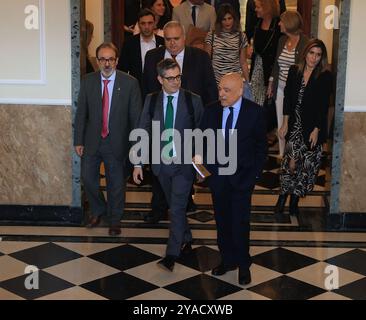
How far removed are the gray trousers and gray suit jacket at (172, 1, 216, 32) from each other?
3.34m

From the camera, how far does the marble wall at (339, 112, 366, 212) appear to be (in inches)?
292

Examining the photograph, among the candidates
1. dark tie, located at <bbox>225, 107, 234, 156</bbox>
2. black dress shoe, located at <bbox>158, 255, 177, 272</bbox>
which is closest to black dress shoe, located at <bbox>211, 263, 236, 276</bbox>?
black dress shoe, located at <bbox>158, 255, 177, 272</bbox>

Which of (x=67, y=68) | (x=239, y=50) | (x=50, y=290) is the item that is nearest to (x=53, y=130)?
(x=67, y=68)

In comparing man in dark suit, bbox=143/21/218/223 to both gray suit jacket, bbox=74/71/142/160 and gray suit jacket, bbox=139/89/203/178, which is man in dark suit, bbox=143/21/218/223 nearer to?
gray suit jacket, bbox=74/71/142/160

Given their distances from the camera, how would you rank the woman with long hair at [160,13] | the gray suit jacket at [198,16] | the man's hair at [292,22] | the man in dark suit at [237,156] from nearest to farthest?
the man in dark suit at [237,156] → the man's hair at [292,22] → the gray suit jacket at [198,16] → the woman with long hair at [160,13]

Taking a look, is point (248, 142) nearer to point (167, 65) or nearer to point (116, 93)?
point (167, 65)

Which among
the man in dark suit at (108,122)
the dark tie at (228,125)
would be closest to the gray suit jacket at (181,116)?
the dark tie at (228,125)

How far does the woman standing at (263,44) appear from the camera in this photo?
9859 millimetres

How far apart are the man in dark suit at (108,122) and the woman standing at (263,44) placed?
3071mm

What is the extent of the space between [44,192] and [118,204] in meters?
0.79

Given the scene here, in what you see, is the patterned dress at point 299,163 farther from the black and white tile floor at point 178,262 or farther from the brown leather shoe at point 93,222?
the brown leather shoe at point 93,222
